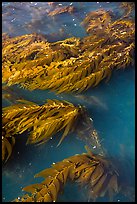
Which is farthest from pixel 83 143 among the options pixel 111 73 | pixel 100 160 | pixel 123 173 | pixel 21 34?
Answer: pixel 21 34

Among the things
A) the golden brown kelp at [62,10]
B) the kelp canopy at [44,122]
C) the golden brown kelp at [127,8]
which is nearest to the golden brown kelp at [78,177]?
the kelp canopy at [44,122]

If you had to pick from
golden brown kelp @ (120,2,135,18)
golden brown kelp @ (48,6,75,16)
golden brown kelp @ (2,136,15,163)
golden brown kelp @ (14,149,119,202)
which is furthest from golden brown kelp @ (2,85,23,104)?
golden brown kelp @ (120,2,135,18)

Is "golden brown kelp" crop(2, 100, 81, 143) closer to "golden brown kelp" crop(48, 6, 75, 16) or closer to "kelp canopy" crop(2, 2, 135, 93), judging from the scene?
"kelp canopy" crop(2, 2, 135, 93)

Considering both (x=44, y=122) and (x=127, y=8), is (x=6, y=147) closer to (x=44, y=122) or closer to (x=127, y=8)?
(x=44, y=122)

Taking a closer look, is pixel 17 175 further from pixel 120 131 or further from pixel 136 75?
pixel 136 75

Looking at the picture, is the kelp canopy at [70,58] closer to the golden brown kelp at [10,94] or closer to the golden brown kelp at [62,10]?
the golden brown kelp at [10,94]

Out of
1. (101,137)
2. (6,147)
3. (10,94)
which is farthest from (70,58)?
(6,147)
